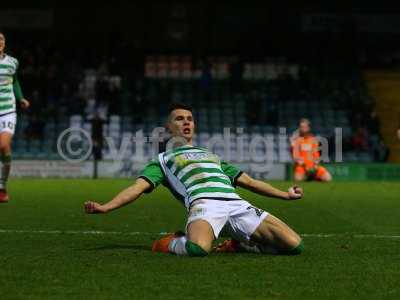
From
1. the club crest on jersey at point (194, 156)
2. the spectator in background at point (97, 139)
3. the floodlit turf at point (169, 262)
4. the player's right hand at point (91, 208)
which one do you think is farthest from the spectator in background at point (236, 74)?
the player's right hand at point (91, 208)

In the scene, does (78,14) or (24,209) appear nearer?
(24,209)

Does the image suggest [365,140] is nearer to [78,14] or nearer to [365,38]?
[365,38]

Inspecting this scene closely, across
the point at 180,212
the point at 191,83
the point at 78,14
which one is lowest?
the point at 180,212

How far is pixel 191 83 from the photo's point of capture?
31.9 meters

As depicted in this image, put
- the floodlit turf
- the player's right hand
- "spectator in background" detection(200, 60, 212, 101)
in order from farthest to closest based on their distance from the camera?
1. "spectator in background" detection(200, 60, 212, 101)
2. the player's right hand
3. the floodlit turf

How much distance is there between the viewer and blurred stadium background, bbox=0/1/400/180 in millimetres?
28172

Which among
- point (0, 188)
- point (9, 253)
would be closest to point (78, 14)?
point (0, 188)

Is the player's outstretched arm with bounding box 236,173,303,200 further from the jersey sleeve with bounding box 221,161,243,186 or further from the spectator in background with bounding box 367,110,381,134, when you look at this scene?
the spectator in background with bounding box 367,110,381,134

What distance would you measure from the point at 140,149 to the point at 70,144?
6.73ft

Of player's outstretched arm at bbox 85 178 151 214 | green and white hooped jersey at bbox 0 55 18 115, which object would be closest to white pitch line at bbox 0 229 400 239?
player's outstretched arm at bbox 85 178 151 214

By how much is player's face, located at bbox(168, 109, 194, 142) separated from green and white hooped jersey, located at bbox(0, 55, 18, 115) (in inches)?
209

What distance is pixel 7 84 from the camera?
13.2 m

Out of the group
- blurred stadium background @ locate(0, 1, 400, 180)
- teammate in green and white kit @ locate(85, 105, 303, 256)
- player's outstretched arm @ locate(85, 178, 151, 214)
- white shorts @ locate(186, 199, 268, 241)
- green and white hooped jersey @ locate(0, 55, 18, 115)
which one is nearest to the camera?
player's outstretched arm @ locate(85, 178, 151, 214)

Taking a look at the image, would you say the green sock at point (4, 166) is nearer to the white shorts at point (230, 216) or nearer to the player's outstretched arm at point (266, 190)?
the player's outstretched arm at point (266, 190)
